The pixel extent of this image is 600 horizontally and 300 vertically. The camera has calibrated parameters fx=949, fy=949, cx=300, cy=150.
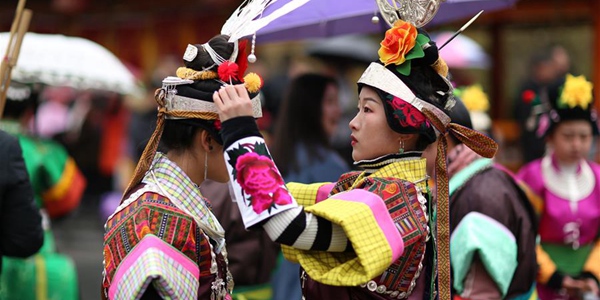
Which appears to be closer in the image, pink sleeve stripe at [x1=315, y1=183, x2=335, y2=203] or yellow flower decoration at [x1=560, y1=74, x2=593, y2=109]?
pink sleeve stripe at [x1=315, y1=183, x2=335, y2=203]

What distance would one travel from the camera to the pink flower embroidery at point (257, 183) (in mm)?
2887

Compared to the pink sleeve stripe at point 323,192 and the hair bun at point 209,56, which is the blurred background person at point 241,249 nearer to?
the pink sleeve stripe at point 323,192

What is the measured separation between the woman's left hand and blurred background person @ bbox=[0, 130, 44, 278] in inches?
63.1

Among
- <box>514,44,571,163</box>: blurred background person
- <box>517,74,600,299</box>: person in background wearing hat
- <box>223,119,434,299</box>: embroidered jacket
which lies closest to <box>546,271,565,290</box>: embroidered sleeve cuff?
<box>517,74,600,299</box>: person in background wearing hat

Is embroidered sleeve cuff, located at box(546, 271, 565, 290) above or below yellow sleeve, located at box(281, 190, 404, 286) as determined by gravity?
below

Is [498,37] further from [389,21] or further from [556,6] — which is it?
[389,21]

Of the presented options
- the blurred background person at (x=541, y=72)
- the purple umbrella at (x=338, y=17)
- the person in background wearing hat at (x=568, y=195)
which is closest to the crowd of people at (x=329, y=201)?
the purple umbrella at (x=338, y=17)

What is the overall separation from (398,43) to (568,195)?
2.80 meters

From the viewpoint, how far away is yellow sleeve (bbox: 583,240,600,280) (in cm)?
557

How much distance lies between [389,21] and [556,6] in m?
6.85

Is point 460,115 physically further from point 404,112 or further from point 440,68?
point 404,112

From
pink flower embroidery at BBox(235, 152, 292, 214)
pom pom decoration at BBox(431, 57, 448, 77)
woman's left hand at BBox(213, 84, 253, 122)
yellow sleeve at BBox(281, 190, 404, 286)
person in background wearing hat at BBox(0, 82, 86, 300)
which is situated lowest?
person in background wearing hat at BBox(0, 82, 86, 300)

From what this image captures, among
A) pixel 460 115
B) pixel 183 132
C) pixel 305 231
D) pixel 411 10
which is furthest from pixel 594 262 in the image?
pixel 183 132

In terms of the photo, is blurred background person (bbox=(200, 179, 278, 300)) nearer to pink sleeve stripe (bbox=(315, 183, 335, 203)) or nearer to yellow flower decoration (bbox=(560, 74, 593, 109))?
pink sleeve stripe (bbox=(315, 183, 335, 203))
